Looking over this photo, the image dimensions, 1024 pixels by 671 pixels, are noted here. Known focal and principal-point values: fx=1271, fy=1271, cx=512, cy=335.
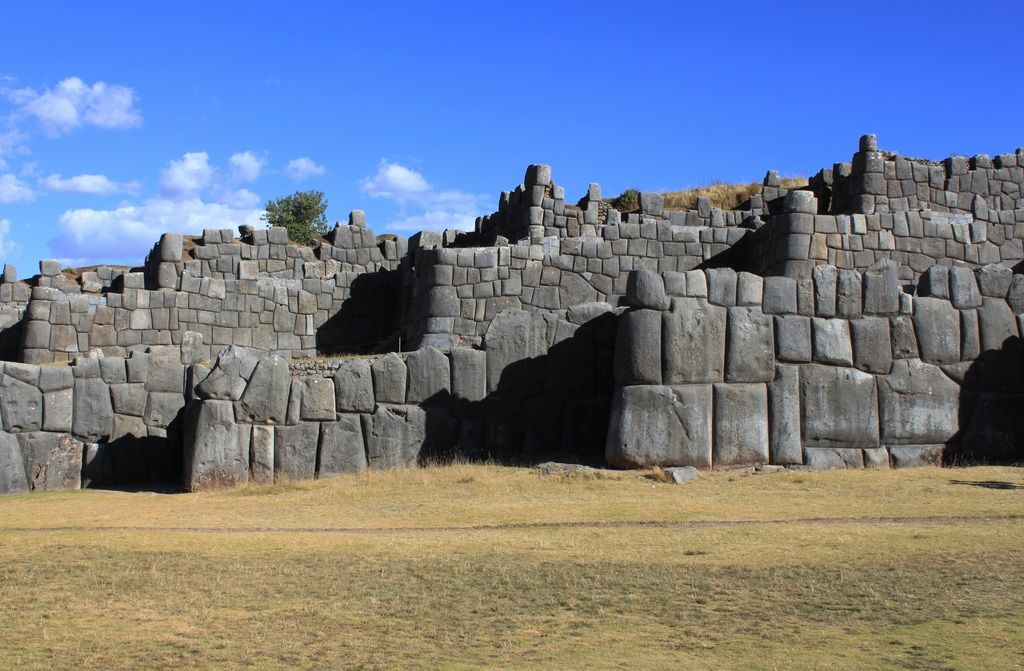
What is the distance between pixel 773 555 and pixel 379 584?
3.75 meters

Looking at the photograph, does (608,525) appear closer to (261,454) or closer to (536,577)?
(536,577)

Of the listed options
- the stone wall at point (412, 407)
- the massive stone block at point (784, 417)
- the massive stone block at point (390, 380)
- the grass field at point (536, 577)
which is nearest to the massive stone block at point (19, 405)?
the grass field at point (536, 577)

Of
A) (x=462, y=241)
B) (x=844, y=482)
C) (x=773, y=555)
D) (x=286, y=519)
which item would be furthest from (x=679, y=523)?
(x=462, y=241)

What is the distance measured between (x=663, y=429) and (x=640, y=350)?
1138mm

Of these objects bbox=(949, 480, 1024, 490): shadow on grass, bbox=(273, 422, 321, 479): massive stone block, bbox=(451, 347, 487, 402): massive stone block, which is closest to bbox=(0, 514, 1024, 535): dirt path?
bbox=(949, 480, 1024, 490): shadow on grass

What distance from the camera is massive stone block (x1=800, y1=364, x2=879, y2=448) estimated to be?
59.4ft

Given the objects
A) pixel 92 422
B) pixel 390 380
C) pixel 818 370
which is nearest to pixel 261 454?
pixel 390 380

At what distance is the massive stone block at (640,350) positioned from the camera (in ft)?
57.8

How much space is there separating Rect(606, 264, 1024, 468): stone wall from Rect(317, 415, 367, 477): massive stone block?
378cm

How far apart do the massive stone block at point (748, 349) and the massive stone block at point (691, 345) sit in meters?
0.13

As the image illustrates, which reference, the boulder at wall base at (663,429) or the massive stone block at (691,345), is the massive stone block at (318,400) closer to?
the boulder at wall base at (663,429)

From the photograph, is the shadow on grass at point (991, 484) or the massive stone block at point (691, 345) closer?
the shadow on grass at point (991, 484)

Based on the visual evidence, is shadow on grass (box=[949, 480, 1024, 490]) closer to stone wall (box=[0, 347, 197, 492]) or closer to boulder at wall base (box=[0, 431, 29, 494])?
stone wall (box=[0, 347, 197, 492])

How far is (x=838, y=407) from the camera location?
59.8ft
